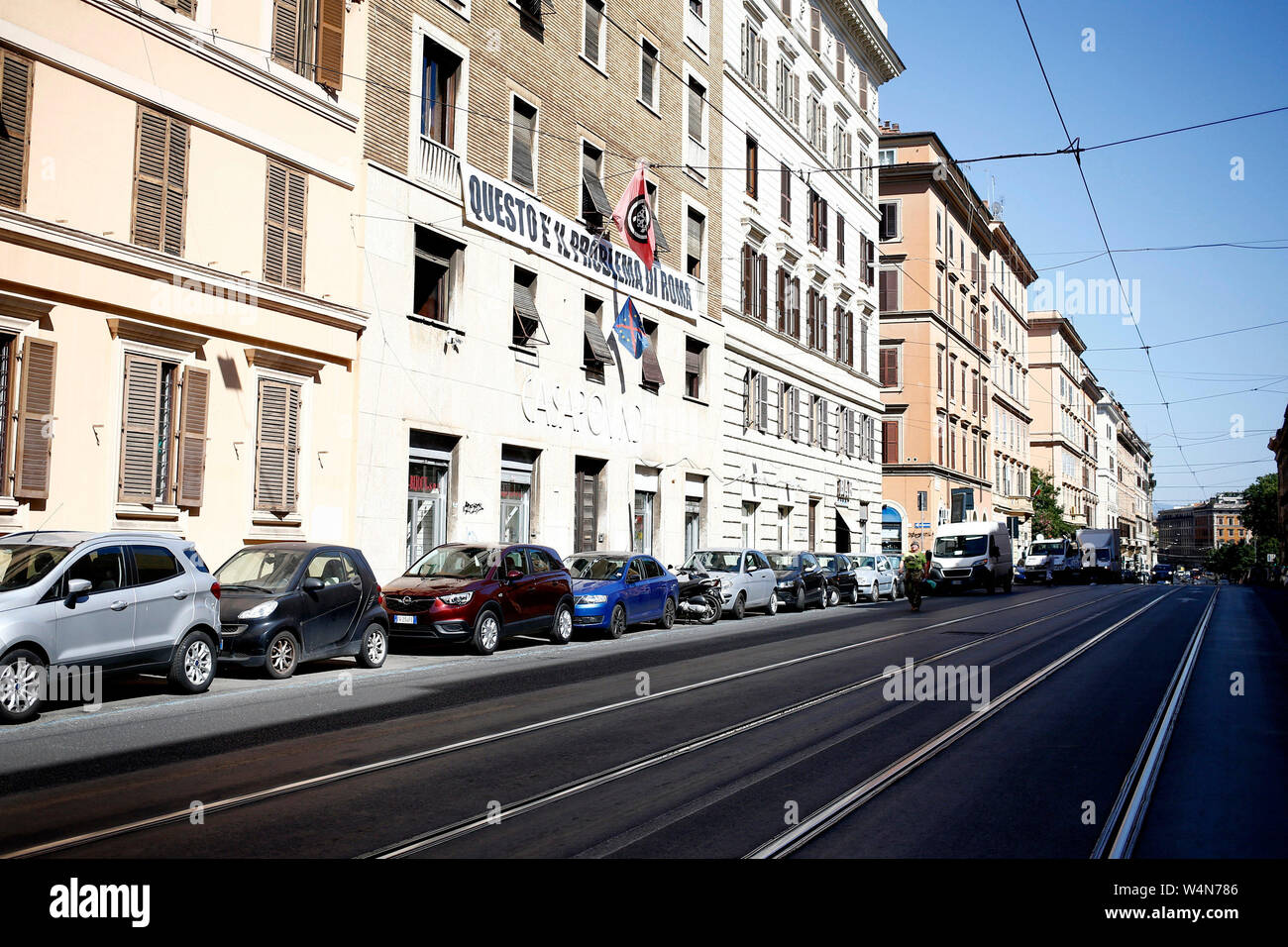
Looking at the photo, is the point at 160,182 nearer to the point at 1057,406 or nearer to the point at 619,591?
the point at 619,591

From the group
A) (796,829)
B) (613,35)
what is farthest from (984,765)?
(613,35)

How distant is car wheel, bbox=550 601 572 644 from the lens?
19297 mm

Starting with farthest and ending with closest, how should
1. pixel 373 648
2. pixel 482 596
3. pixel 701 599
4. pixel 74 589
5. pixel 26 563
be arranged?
1. pixel 701 599
2. pixel 482 596
3. pixel 373 648
4. pixel 26 563
5. pixel 74 589

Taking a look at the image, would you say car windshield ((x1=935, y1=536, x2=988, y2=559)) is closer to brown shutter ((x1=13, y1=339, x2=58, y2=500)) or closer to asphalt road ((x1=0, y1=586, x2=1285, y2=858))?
asphalt road ((x1=0, y1=586, x2=1285, y2=858))

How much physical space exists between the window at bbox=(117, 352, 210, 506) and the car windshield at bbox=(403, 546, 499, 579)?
141 inches

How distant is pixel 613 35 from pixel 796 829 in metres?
27.2

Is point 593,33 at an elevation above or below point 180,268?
above

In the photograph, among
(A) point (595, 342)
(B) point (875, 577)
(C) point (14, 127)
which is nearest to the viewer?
(C) point (14, 127)

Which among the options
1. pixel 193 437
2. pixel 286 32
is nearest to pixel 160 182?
pixel 193 437

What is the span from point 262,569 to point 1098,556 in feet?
206

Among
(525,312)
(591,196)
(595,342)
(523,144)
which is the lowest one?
(595,342)

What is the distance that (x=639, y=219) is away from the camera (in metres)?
30.0

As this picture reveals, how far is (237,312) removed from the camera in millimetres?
17938
